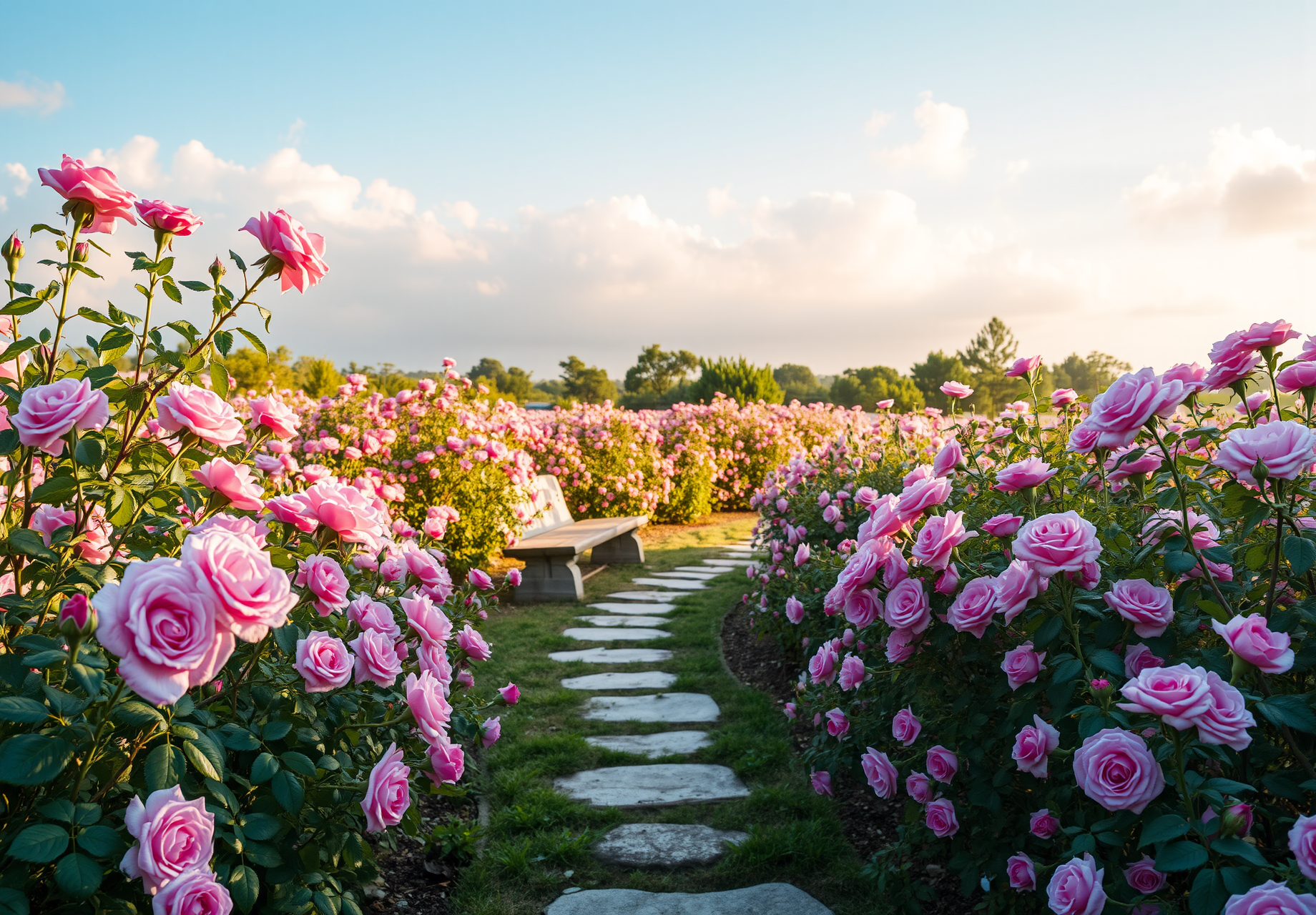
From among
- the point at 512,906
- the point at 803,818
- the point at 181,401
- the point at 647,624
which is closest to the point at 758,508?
the point at 647,624

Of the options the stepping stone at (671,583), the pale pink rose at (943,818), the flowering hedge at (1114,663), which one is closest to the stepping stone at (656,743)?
the flowering hedge at (1114,663)

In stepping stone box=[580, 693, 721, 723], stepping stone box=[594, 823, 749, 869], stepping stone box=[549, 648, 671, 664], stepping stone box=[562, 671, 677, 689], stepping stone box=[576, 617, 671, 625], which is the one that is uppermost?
stepping stone box=[576, 617, 671, 625]

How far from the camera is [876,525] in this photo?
180 centimetres

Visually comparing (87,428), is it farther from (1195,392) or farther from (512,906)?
(1195,392)

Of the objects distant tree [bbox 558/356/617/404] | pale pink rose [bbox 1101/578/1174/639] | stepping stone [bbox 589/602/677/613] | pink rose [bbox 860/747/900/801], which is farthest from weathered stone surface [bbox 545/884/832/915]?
distant tree [bbox 558/356/617/404]

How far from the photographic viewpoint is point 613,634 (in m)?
5.17

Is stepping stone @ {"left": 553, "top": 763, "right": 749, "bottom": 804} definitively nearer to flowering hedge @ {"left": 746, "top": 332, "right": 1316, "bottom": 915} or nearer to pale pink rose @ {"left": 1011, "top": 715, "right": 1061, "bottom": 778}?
flowering hedge @ {"left": 746, "top": 332, "right": 1316, "bottom": 915}

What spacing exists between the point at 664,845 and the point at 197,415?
189 cm

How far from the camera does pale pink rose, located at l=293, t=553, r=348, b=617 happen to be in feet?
4.90

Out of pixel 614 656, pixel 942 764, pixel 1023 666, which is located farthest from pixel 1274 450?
pixel 614 656

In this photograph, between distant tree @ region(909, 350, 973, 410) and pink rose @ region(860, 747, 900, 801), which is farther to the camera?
distant tree @ region(909, 350, 973, 410)

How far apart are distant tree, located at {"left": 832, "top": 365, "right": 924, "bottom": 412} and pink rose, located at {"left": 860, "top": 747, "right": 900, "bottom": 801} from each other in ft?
117

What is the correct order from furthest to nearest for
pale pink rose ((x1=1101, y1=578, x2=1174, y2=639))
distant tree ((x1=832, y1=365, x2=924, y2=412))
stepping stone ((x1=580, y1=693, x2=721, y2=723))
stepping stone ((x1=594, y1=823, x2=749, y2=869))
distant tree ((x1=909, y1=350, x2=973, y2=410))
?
1. distant tree ((x1=909, y1=350, x2=973, y2=410))
2. distant tree ((x1=832, y1=365, x2=924, y2=412))
3. stepping stone ((x1=580, y1=693, x2=721, y2=723))
4. stepping stone ((x1=594, y1=823, x2=749, y2=869))
5. pale pink rose ((x1=1101, y1=578, x2=1174, y2=639))

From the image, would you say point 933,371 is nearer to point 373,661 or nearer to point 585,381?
point 585,381
